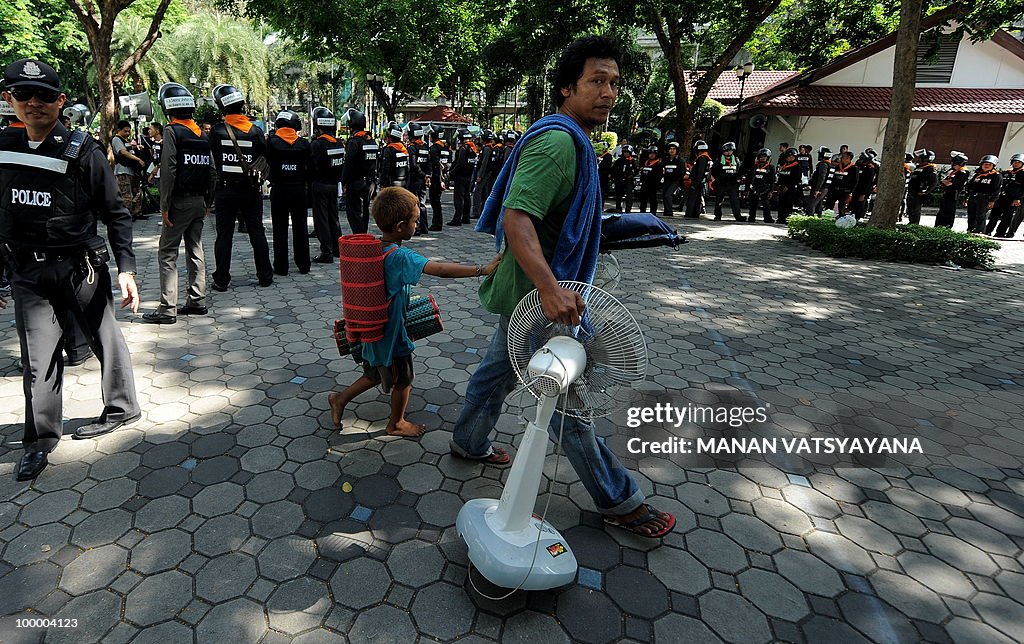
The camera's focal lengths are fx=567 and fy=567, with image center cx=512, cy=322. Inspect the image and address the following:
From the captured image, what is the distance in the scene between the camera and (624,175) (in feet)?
43.8

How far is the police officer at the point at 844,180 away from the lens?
1316cm

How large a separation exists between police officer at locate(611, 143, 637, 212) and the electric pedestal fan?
37.1 feet

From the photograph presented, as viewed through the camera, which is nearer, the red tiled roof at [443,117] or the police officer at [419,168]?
the police officer at [419,168]

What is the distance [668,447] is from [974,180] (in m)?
13.2

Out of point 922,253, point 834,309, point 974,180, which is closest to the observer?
point 834,309

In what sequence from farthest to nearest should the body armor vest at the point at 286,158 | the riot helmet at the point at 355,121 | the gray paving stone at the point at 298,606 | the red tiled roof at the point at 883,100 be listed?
the red tiled roof at the point at 883,100, the riot helmet at the point at 355,121, the body armor vest at the point at 286,158, the gray paving stone at the point at 298,606

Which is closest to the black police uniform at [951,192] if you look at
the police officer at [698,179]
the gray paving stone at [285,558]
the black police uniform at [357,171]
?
the police officer at [698,179]

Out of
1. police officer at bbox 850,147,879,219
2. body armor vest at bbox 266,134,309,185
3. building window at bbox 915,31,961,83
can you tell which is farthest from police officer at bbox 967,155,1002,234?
body armor vest at bbox 266,134,309,185

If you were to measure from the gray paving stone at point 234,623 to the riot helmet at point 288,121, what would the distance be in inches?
217

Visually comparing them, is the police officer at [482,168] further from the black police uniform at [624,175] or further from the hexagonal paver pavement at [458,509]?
the hexagonal paver pavement at [458,509]

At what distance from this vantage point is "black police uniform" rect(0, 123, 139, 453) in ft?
8.78

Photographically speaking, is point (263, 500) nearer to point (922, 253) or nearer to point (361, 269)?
point (361, 269)

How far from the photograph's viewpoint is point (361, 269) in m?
2.93

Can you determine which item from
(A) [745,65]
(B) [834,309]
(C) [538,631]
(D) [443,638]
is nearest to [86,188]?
(D) [443,638]
